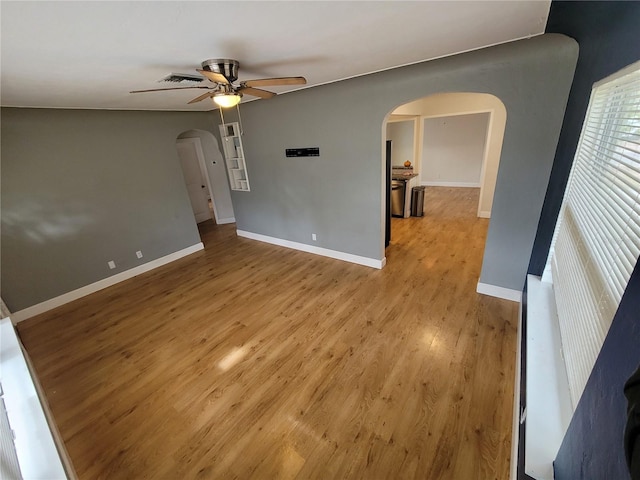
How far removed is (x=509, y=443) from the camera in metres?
1.63

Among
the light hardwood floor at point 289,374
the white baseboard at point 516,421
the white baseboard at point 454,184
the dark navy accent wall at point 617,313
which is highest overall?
the dark navy accent wall at point 617,313

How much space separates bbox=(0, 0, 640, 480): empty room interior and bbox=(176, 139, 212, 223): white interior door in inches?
64.9

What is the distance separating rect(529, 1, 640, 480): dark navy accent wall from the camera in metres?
0.70

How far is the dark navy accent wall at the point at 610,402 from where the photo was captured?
663 millimetres

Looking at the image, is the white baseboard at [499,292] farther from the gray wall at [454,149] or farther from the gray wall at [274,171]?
the gray wall at [454,149]

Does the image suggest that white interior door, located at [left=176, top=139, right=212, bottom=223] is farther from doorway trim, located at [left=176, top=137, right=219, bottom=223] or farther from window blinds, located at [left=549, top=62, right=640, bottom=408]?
window blinds, located at [left=549, top=62, right=640, bottom=408]

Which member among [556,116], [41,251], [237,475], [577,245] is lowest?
[237,475]

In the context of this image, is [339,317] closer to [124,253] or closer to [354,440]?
[354,440]

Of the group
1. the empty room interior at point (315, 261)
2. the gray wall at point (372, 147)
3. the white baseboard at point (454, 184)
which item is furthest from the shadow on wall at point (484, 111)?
the white baseboard at point (454, 184)

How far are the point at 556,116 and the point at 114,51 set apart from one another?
326 centimetres

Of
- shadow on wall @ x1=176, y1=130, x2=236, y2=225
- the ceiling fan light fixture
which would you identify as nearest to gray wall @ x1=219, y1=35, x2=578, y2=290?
shadow on wall @ x1=176, y1=130, x2=236, y2=225

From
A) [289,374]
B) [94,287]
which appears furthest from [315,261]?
[94,287]

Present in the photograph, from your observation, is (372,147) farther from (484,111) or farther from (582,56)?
(484,111)

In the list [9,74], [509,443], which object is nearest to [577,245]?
[509,443]
